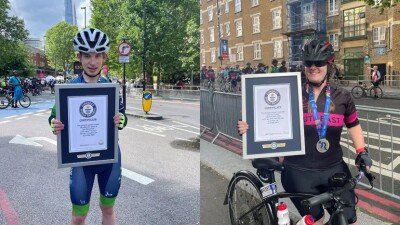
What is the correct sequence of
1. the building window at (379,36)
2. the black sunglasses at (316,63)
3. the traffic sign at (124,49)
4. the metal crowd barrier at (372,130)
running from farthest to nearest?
1. the traffic sign at (124,49)
2. the metal crowd barrier at (372,130)
3. the black sunglasses at (316,63)
4. the building window at (379,36)

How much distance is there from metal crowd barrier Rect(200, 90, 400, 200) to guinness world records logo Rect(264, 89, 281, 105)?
106 millimetres

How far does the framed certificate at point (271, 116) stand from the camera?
124 centimetres

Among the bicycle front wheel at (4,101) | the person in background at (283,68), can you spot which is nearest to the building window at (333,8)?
the person in background at (283,68)

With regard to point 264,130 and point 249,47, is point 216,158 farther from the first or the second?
point 249,47

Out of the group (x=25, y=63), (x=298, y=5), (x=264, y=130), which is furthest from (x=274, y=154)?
(x=25, y=63)

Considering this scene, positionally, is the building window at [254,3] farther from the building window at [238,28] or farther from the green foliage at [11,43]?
the green foliage at [11,43]

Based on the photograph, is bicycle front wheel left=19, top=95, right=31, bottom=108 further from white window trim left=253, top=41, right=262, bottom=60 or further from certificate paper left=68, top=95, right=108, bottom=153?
white window trim left=253, top=41, right=262, bottom=60

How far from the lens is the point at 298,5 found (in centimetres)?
111

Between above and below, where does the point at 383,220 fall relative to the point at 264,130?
below

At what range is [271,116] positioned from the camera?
1275mm

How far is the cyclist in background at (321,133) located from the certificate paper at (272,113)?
6cm

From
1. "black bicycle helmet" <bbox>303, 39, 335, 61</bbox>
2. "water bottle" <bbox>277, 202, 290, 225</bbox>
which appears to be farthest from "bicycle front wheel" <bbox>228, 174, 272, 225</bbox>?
"black bicycle helmet" <bbox>303, 39, 335, 61</bbox>

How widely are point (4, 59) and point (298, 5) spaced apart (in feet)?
3.81

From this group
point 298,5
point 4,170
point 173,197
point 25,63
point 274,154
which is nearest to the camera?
point 298,5
